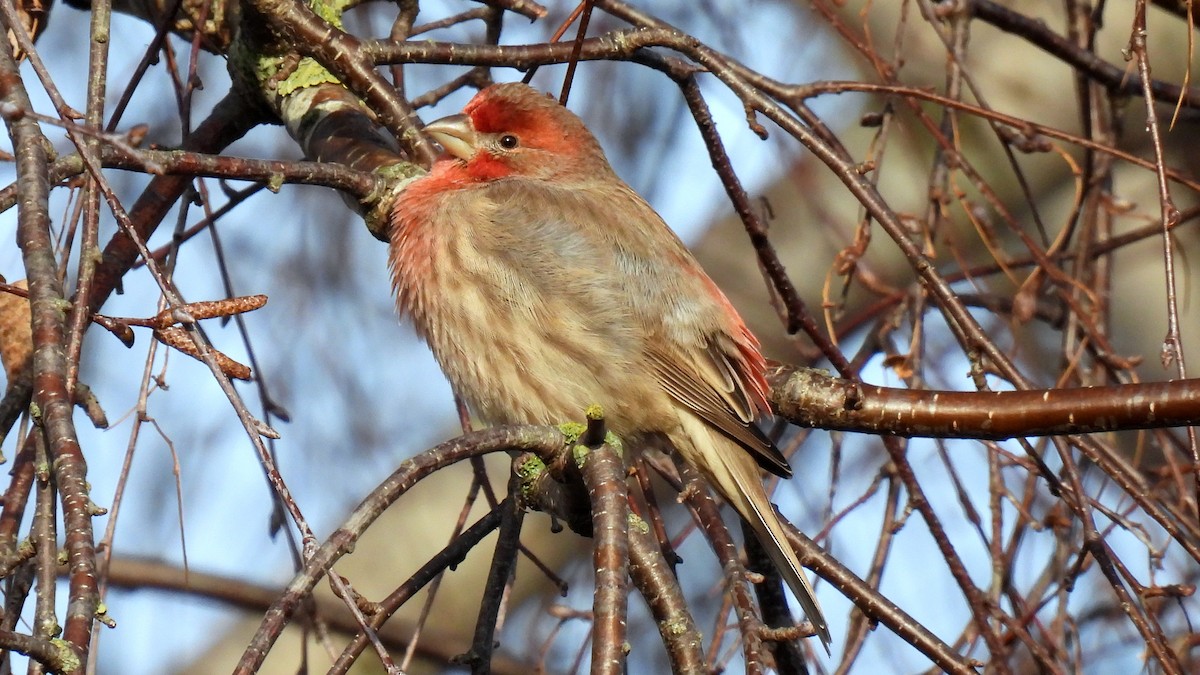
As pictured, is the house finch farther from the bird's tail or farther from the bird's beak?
the bird's beak

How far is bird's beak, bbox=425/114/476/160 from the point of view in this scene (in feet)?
16.0

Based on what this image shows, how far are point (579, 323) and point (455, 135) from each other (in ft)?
3.16

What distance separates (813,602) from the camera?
12.9 feet

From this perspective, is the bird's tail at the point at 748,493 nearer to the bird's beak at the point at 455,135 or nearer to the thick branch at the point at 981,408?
the thick branch at the point at 981,408

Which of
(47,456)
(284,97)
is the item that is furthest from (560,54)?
(47,456)

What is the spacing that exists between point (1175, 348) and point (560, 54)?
1912mm

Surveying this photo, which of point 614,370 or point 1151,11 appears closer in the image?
point 614,370

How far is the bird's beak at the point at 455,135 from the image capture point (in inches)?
192

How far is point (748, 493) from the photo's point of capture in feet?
13.6

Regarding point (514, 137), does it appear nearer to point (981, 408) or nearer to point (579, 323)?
point (579, 323)

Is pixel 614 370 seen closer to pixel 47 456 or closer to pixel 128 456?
pixel 128 456

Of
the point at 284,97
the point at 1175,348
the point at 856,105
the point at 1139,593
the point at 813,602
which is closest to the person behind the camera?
the point at 1175,348

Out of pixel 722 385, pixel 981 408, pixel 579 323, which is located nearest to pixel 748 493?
pixel 722 385

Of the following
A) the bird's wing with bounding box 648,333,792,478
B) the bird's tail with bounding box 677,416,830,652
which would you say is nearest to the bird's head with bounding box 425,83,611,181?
the bird's wing with bounding box 648,333,792,478
